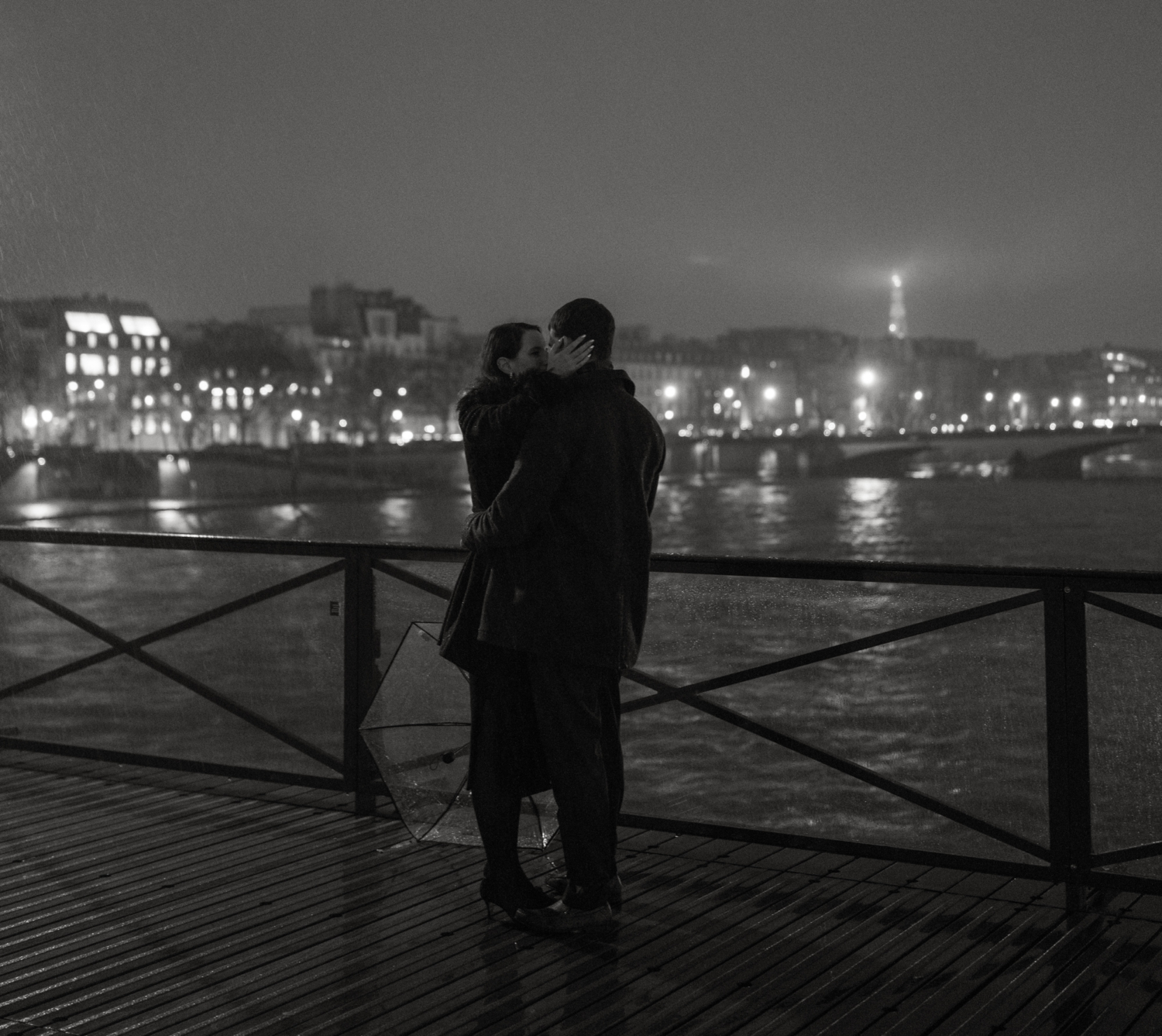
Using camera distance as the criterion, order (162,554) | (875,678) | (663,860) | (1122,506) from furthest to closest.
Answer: (1122,506) → (162,554) → (875,678) → (663,860)

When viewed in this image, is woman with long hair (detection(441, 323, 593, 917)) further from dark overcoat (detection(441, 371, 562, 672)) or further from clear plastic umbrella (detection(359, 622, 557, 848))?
clear plastic umbrella (detection(359, 622, 557, 848))

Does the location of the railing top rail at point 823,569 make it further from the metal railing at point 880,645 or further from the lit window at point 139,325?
the lit window at point 139,325

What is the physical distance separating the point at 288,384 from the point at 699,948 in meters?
93.6

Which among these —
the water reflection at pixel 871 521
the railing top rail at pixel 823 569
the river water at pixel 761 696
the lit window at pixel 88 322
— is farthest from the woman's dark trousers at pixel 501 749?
the lit window at pixel 88 322

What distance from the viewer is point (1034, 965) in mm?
3820

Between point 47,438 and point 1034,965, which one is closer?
point 1034,965

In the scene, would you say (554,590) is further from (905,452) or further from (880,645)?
(905,452)

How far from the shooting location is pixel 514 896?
13.6 ft

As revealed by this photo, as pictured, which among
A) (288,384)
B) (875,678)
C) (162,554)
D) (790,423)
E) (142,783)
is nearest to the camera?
(142,783)

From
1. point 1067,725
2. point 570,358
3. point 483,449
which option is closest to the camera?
point 570,358

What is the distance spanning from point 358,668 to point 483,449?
5.92ft

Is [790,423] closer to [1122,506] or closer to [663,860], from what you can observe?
[1122,506]

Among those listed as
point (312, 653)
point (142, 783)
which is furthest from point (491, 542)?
point (312, 653)

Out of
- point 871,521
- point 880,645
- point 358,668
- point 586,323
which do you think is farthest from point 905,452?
point 586,323
